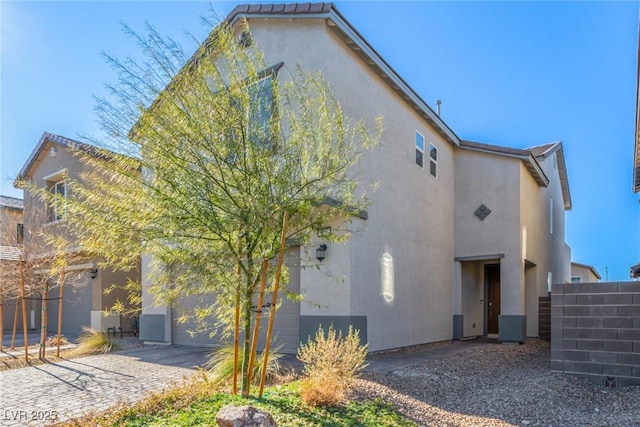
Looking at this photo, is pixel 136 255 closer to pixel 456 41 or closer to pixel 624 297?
pixel 624 297

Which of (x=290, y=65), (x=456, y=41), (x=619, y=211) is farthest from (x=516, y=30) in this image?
(x=619, y=211)

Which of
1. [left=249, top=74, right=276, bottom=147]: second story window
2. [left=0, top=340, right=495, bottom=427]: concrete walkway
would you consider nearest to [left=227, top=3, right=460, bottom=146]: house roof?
[left=249, top=74, right=276, bottom=147]: second story window

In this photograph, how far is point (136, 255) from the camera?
585cm

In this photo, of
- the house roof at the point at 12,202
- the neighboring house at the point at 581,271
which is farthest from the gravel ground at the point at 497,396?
the neighboring house at the point at 581,271

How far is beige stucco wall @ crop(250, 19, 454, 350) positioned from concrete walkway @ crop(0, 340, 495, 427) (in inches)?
45.9

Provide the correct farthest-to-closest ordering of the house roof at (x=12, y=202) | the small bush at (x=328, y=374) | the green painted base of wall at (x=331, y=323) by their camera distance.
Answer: the house roof at (x=12, y=202) < the green painted base of wall at (x=331, y=323) < the small bush at (x=328, y=374)

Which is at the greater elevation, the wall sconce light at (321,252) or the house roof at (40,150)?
the house roof at (40,150)

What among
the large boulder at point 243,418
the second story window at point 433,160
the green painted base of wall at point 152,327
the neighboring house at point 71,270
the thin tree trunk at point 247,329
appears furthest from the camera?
the neighboring house at point 71,270

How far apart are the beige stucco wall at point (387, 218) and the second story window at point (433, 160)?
0.68ft

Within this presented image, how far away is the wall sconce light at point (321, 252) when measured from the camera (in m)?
9.77

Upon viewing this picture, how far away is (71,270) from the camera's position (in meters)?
15.5

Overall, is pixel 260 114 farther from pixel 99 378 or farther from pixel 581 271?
pixel 581 271

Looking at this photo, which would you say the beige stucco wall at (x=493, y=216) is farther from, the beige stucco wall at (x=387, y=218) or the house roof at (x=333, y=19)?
the house roof at (x=333, y=19)

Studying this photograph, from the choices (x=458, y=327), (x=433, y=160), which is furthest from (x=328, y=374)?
(x=458, y=327)
